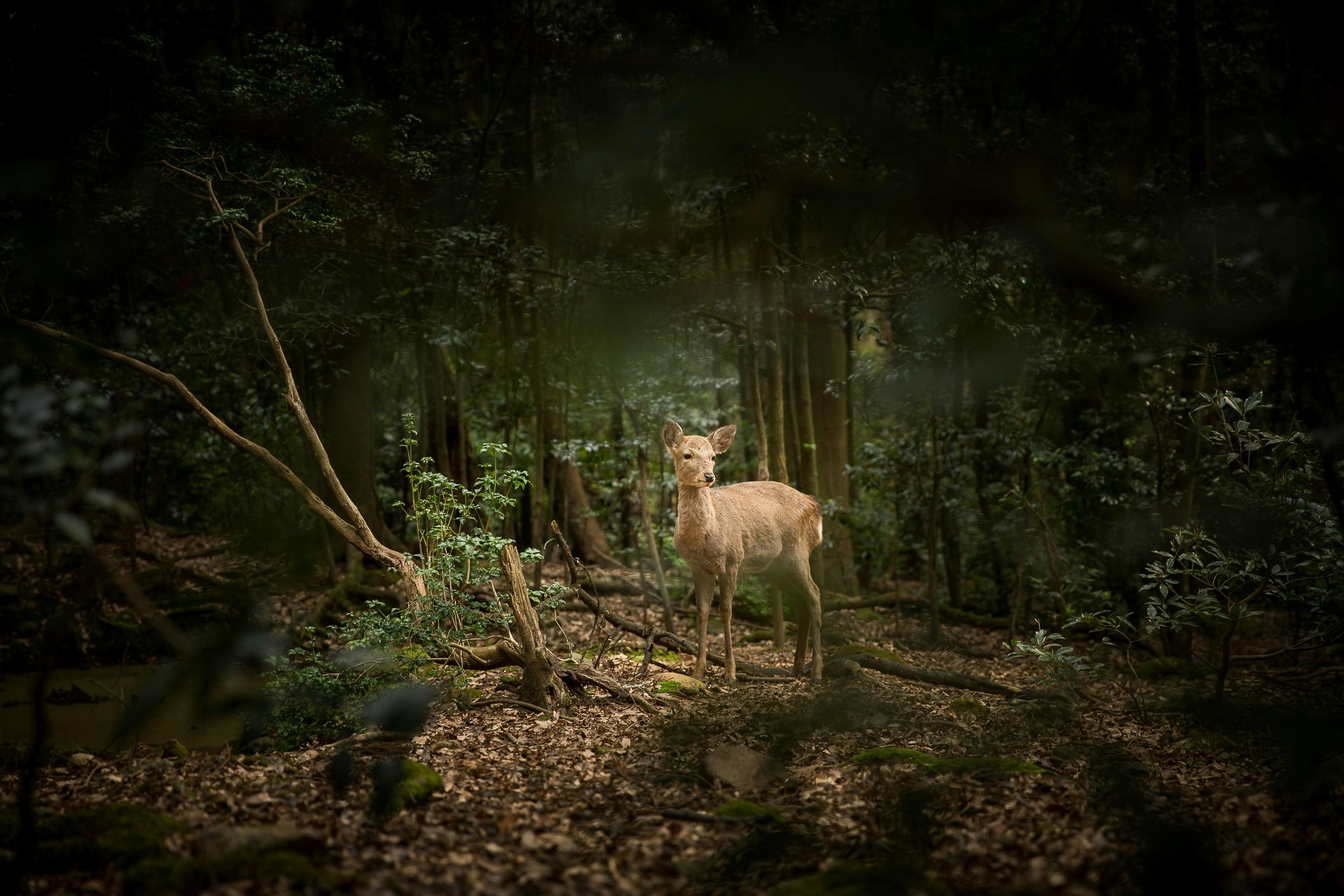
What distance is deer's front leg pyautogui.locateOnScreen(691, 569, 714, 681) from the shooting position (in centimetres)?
630

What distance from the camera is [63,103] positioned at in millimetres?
6137

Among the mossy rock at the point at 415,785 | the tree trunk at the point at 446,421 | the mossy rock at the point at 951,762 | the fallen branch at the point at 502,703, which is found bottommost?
the mossy rock at the point at 951,762

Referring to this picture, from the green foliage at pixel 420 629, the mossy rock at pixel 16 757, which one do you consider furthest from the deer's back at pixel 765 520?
the mossy rock at pixel 16 757

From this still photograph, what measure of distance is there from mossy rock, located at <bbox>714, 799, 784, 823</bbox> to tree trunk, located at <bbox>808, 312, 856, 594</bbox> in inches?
257

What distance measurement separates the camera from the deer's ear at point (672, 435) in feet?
21.1

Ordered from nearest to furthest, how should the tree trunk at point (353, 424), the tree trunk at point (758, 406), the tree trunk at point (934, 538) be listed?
the tree trunk at point (758, 406)
the tree trunk at point (934, 538)
the tree trunk at point (353, 424)

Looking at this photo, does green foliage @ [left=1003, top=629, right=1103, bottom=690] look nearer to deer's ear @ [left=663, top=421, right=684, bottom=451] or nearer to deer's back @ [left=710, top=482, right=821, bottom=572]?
deer's back @ [left=710, top=482, right=821, bottom=572]

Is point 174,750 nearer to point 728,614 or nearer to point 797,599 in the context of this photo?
point 728,614

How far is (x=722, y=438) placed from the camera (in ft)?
22.3

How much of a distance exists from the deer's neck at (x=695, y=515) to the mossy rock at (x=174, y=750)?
3452mm

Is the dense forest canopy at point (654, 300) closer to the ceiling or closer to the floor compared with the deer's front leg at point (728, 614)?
closer to the ceiling

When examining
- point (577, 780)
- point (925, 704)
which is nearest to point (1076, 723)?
point (925, 704)

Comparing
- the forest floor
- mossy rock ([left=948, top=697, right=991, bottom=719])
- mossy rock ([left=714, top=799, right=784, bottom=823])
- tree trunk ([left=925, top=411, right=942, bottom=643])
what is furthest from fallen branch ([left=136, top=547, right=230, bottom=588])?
mossy rock ([left=948, top=697, right=991, bottom=719])

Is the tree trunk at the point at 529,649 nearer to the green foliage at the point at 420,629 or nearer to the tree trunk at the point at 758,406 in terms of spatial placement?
the green foliage at the point at 420,629
